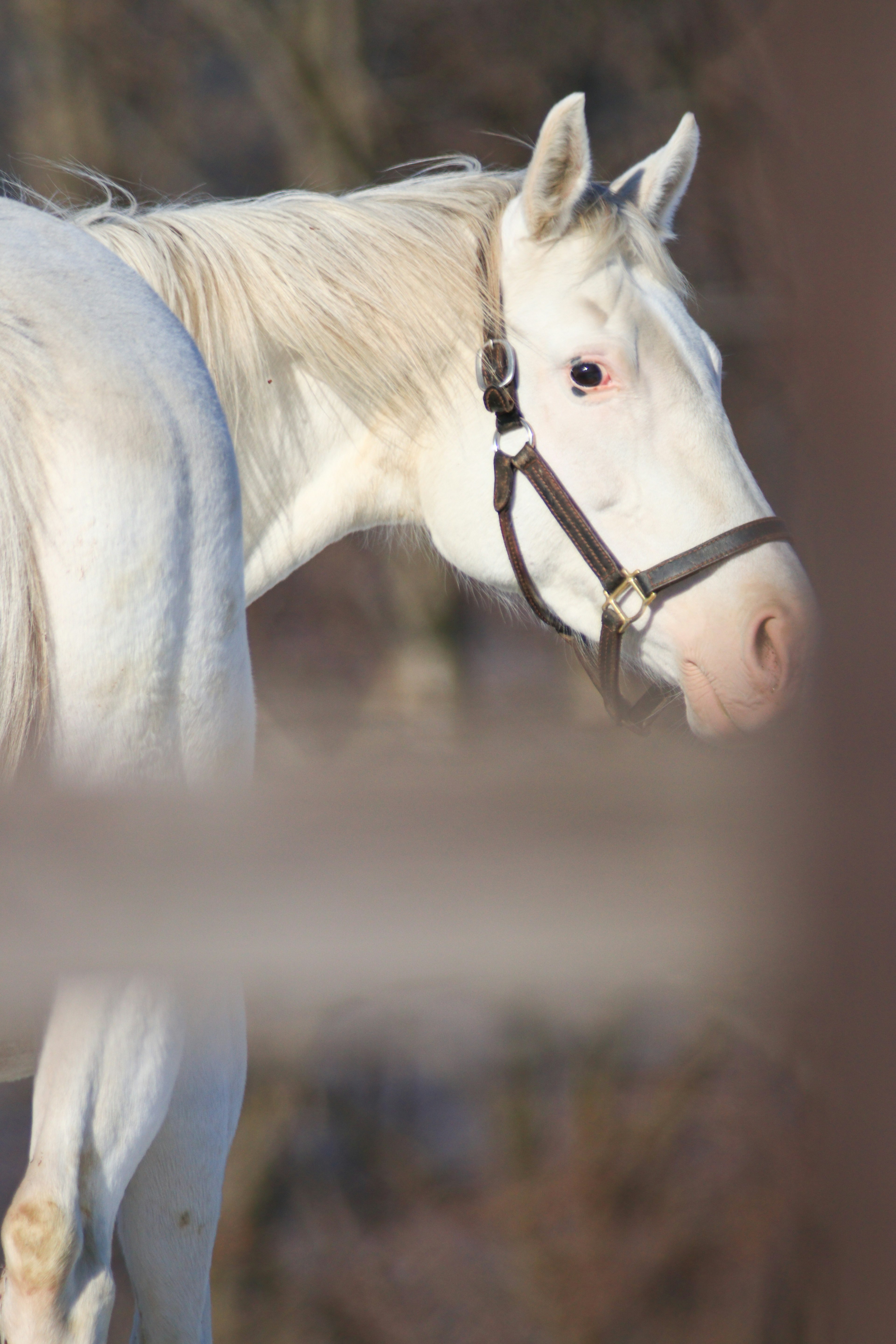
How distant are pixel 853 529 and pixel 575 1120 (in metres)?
1.85

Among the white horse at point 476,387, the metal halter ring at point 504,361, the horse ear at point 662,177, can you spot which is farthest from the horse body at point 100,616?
the horse ear at point 662,177

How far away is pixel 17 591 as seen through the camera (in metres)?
0.44

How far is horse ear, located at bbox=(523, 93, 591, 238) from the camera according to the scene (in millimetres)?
735

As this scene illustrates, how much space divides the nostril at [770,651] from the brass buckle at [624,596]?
0.07 m

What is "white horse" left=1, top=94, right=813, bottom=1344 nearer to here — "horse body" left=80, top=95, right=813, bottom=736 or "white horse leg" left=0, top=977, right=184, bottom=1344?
"horse body" left=80, top=95, right=813, bottom=736

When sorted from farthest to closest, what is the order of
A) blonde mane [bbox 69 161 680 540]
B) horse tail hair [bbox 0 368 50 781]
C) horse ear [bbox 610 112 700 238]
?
horse ear [bbox 610 112 700 238], blonde mane [bbox 69 161 680 540], horse tail hair [bbox 0 368 50 781]

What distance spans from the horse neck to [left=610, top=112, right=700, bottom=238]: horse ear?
95 mm

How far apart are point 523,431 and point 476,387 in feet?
0.15

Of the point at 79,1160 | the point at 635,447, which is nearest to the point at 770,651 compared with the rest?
the point at 635,447

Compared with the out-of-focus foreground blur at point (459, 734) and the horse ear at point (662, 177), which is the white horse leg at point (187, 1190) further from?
the horse ear at point (662, 177)

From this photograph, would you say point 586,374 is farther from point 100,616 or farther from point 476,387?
point 100,616

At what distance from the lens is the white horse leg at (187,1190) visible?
57cm

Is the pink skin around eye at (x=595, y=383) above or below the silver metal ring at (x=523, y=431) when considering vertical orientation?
above

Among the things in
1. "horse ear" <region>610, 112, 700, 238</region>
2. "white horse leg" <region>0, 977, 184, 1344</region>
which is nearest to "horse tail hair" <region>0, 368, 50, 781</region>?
"white horse leg" <region>0, 977, 184, 1344</region>
